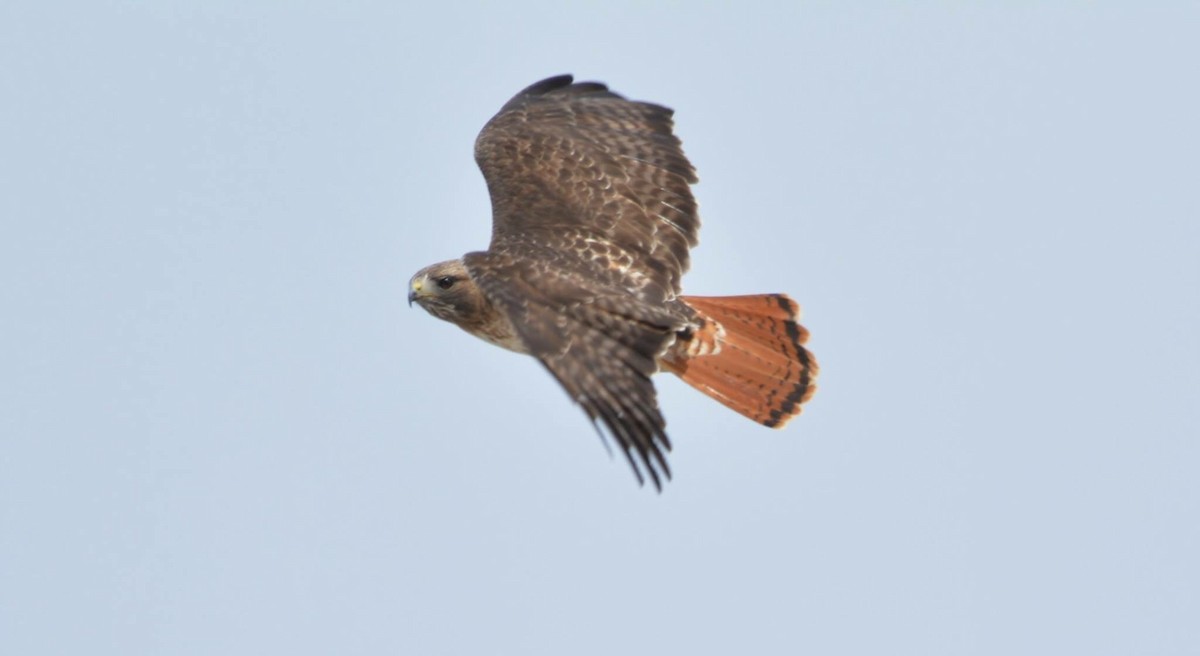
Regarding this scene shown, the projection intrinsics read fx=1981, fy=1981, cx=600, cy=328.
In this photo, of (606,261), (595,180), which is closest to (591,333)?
(606,261)

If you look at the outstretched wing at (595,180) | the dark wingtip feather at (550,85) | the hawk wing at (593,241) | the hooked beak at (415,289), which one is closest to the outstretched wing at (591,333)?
the hawk wing at (593,241)

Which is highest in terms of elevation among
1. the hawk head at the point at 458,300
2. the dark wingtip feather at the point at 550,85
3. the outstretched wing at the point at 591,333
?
the dark wingtip feather at the point at 550,85

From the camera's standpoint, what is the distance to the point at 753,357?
1245cm

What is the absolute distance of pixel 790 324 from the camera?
1250cm

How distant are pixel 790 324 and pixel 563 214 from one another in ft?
5.22

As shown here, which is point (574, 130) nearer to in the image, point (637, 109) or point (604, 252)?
point (637, 109)

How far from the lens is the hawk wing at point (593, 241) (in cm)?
1021

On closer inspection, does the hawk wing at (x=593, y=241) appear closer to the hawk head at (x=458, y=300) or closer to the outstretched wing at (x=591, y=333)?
the outstretched wing at (x=591, y=333)

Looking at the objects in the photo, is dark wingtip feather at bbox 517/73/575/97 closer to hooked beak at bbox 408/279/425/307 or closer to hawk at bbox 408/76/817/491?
hawk at bbox 408/76/817/491

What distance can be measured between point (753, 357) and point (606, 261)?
1.20 meters

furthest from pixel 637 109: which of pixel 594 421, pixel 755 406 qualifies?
pixel 594 421

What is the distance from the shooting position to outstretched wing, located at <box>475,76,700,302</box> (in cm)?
1216

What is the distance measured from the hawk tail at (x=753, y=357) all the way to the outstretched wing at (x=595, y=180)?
0.41 meters

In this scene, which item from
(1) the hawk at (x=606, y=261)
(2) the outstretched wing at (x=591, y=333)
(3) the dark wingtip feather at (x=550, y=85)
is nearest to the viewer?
(2) the outstretched wing at (x=591, y=333)
